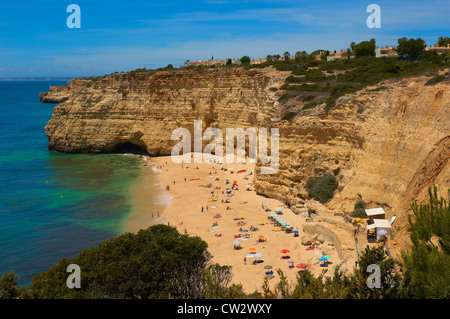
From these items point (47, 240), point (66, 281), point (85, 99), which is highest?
point (85, 99)

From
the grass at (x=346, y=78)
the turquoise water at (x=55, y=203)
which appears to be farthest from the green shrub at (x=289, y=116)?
the turquoise water at (x=55, y=203)

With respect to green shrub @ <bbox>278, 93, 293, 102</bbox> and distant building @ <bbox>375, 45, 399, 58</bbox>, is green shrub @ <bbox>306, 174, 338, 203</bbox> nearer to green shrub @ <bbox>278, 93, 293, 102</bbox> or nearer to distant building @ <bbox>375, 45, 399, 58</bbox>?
green shrub @ <bbox>278, 93, 293, 102</bbox>

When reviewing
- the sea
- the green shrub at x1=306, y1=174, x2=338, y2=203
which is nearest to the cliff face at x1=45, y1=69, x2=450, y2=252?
the green shrub at x1=306, y1=174, x2=338, y2=203

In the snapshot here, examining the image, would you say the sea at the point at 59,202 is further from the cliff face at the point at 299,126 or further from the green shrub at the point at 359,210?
the green shrub at the point at 359,210
